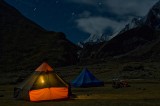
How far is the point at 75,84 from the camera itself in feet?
164

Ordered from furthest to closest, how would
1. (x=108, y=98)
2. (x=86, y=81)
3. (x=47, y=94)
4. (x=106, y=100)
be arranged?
(x=86, y=81), (x=108, y=98), (x=47, y=94), (x=106, y=100)

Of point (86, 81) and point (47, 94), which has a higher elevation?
point (86, 81)

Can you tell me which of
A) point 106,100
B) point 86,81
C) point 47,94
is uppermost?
point 86,81

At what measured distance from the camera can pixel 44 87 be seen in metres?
30.0

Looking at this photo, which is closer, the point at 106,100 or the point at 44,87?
the point at 106,100

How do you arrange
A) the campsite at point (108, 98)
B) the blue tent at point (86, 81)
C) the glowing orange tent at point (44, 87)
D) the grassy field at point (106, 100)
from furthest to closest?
1. the blue tent at point (86, 81)
2. the glowing orange tent at point (44, 87)
3. the campsite at point (108, 98)
4. the grassy field at point (106, 100)

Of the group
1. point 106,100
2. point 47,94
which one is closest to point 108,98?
point 106,100

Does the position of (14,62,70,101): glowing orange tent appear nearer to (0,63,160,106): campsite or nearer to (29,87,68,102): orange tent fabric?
(29,87,68,102): orange tent fabric

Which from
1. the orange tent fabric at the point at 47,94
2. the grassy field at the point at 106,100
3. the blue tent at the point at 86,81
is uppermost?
the blue tent at the point at 86,81

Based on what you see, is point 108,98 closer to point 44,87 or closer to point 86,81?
point 44,87

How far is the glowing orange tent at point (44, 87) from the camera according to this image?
1171 inches

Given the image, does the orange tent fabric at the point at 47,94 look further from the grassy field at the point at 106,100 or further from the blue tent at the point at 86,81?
the blue tent at the point at 86,81

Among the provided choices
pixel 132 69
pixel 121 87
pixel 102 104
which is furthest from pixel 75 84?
pixel 132 69

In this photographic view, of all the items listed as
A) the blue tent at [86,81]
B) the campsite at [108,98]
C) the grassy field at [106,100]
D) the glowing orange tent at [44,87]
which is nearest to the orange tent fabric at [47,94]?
the glowing orange tent at [44,87]
